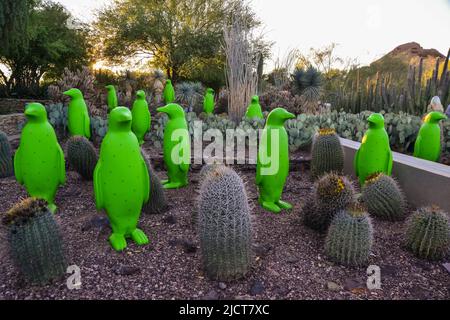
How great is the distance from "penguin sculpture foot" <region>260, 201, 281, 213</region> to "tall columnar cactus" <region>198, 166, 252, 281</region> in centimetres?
105

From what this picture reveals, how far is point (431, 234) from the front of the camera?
240 cm

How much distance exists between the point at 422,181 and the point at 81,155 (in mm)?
3506

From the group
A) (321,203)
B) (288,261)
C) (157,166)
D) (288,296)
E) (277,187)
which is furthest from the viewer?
(157,166)

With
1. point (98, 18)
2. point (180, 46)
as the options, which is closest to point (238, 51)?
point (180, 46)

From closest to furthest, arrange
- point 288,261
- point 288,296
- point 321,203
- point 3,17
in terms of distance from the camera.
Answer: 1. point 288,296
2. point 288,261
3. point 321,203
4. point 3,17

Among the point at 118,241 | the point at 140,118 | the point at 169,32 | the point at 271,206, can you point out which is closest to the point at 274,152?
the point at 271,206

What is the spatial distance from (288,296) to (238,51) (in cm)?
624

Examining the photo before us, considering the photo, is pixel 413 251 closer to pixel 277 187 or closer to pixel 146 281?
pixel 277 187

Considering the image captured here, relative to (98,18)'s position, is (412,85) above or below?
below

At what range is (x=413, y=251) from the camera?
253 centimetres

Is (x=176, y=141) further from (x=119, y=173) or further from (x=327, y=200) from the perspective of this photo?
(x=327, y=200)

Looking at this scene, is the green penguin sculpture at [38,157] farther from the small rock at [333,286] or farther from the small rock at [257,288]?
the small rock at [333,286]

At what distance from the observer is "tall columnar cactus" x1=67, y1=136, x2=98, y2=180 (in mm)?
3598

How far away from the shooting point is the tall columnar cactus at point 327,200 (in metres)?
2.62
